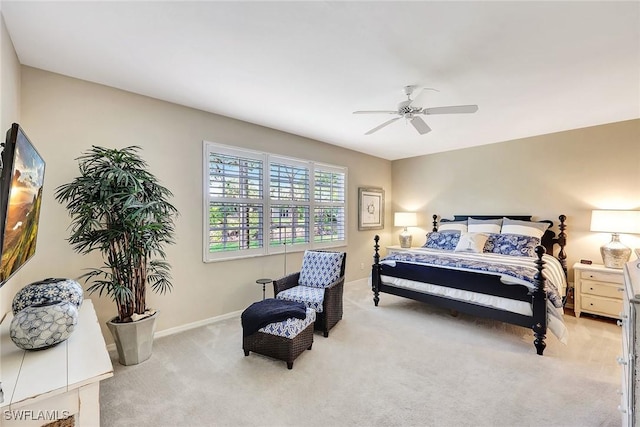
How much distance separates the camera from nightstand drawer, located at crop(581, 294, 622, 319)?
334 cm

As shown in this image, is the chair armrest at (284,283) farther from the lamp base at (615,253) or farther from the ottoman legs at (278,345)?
the lamp base at (615,253)

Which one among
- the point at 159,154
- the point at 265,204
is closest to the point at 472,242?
the point at 265,204

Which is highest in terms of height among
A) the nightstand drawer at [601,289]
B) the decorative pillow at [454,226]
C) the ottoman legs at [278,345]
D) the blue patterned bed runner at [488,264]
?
the decorative pillow at [454,226]

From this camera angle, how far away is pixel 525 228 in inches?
164

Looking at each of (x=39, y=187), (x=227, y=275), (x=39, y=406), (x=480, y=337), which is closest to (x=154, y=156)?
(x=39, y=187)

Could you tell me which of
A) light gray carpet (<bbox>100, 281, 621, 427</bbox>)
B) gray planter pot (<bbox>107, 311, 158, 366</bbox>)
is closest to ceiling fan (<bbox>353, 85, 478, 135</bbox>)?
light gray carpet (<bbox>100, 281, 621, 427</bbox>)

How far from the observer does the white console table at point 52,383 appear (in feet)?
3.58

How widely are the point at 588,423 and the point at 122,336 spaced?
138 inches

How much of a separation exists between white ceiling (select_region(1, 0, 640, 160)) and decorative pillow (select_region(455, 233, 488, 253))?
1.80m

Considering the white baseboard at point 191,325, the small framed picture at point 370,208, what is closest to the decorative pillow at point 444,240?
the small framed picture at point 370,208

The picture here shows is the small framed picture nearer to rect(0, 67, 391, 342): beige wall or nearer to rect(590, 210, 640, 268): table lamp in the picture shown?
rect(0, 67, 391, 342): beige wall

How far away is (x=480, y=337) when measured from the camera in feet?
9.89

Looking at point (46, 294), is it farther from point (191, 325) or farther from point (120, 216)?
point (191, 325)

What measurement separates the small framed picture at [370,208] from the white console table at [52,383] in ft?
15.0
